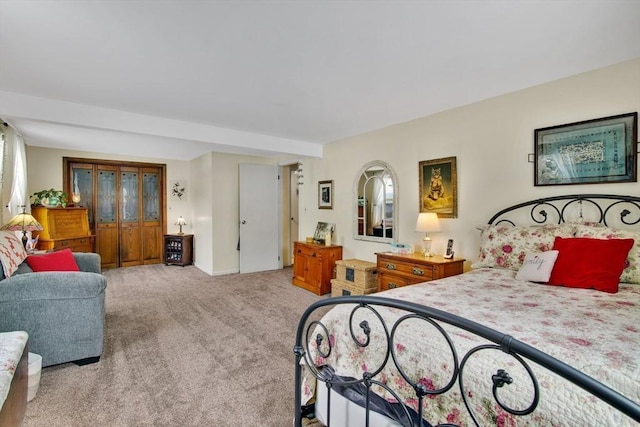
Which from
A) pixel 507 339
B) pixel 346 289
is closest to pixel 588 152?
pixel 507 339

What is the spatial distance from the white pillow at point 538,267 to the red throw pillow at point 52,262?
398 centimetres

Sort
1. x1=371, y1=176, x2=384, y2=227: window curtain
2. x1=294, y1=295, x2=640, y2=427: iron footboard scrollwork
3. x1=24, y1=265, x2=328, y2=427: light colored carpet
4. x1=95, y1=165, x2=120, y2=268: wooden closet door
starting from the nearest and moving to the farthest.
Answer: x1=294, y1=295, x2=640, y2=427: iron footboard scrollwork, x1=24, y1=265, x2=328, y2=427: light colored carpet, x1=371, y1=176, x2=384, y2=227: window curtain, x1=95, y1=165, x2=120, y2=268: wooden closet door

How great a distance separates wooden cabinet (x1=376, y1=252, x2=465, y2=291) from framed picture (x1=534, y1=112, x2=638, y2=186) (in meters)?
1.07

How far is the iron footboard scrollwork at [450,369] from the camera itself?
2.41 ft

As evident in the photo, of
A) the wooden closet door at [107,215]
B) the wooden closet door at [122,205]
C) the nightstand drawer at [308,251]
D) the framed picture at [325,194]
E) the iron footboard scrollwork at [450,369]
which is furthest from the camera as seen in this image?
the wooden closet door at [107,215]

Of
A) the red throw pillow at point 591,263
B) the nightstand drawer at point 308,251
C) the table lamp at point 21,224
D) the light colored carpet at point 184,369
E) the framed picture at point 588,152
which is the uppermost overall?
the framed picture at point 588,152

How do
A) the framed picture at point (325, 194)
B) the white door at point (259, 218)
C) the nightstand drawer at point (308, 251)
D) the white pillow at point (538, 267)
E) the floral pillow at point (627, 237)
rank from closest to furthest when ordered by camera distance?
the floral pillow at point (627, 237) < the white pillow at point (538, 267) < the nightstand drawer at point (308, 251) < the framed picture at point (325, 194) < the white door at point (259, 218)

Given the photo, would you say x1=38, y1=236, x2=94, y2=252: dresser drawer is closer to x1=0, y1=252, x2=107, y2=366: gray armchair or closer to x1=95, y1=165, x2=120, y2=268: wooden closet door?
x1=95, y1=165, x2=120, y2=268: wooden closet door

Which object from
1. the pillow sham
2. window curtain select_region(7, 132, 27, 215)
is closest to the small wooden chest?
the pillow sham

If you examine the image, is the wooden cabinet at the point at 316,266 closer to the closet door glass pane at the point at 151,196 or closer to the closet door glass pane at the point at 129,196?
the closet door glass pane at the point at 151,196

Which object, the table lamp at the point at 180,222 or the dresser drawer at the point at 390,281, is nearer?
the dresser drawer at the point at 390,281

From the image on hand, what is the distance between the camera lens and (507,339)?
84 centimetres

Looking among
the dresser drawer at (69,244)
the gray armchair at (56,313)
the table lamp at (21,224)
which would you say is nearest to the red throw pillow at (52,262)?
the gray armchair at (56,313)

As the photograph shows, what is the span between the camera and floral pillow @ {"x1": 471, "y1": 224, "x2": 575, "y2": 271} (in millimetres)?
2436
